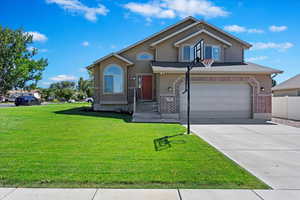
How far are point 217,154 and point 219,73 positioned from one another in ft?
30.5

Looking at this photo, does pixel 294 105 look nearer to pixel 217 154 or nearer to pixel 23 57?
pixel 217 154

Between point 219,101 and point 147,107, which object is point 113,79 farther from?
point 219,101

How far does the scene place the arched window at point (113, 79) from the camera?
55.2 feet

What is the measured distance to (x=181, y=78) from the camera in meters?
13.7

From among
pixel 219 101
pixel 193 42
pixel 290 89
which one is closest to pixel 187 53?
pixel 193 42

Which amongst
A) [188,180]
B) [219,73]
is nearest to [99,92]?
[219,73]

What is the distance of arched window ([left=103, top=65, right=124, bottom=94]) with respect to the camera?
16828 mm

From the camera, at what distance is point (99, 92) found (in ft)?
56.2

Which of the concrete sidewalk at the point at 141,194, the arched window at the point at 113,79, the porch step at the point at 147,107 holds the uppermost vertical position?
the arched window at the point at 113,79

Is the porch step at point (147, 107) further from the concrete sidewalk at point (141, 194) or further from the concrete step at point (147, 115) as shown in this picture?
the concrete sidewalk at point (141, 194)

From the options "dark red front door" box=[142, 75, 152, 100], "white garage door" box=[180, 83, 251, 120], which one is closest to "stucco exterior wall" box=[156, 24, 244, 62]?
"dark red front door" box=[142, 75, 152, 100]

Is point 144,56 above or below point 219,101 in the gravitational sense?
above

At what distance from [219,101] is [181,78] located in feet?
10.8

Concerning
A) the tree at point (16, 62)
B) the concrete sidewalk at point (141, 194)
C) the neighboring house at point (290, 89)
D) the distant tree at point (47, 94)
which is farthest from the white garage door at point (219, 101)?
the distant tree at point (47, 94)
